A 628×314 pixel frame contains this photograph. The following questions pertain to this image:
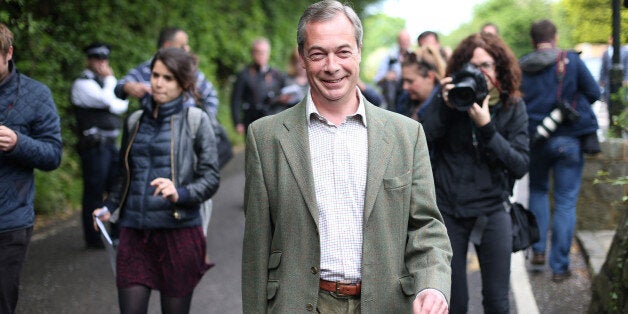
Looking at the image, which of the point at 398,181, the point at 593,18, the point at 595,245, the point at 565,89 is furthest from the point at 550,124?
the point at 593,18

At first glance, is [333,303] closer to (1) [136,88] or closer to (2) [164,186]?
(2) [164,186]

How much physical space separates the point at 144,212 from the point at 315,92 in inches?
79.8

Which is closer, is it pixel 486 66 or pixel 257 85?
pixel 486 66

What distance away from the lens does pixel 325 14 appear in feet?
10.4

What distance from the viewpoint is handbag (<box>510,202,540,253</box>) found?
17.0 ft

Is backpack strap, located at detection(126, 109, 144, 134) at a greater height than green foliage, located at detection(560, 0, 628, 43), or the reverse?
green foliage, located at detection(560, 0, 628, 43)

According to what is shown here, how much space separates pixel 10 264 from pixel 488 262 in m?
2.77

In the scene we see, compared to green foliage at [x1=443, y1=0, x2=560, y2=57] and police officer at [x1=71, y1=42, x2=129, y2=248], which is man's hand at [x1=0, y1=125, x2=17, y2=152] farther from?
green foliage at [x1=443, y1=0, x2=560, y2=57]

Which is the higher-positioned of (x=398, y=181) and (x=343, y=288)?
(x=398, y=181)

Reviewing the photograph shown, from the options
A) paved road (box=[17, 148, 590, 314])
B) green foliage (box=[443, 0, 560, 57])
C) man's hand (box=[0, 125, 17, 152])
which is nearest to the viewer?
man's hand (box=[0, 125, 17, 152])

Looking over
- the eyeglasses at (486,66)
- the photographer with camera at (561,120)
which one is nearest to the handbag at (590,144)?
the photographer with camera at (561,120)

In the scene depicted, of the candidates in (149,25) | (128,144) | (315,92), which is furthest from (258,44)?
A: (315,92)

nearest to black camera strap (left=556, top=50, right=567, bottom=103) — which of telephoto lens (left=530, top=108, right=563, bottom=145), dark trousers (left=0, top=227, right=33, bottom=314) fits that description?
telephoto lens (left=530, top=108, right=563, bottom=145)

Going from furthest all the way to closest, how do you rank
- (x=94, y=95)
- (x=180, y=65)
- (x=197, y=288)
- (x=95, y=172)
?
(x=95, y=172) < (x=94, y=95) < (x=197, y=288) < (x=180, y=65)
